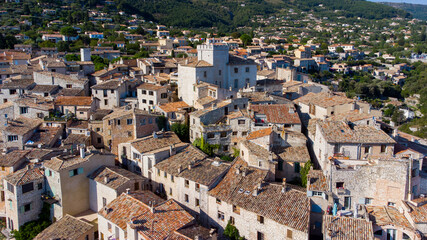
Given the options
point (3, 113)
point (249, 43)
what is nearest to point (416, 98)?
point (249, 43)

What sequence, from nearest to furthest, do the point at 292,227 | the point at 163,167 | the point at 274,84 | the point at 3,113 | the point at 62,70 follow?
1. the point at 292,227
2. the point at 163,167
3. the point at 3,113
4. the point at 274,84
5. the point at 62,70

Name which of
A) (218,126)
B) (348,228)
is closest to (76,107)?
(218,126)

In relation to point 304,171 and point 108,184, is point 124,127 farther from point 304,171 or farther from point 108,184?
point 304,171

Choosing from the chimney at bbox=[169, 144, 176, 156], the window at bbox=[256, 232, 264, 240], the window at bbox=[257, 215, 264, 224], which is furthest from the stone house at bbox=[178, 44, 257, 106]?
the window at bbox=[256, 232, 264, 240]

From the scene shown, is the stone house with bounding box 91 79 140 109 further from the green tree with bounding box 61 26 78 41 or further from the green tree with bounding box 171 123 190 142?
the green tree with bounding box 61 26 78 41

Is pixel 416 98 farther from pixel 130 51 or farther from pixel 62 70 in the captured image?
pixel 62 70

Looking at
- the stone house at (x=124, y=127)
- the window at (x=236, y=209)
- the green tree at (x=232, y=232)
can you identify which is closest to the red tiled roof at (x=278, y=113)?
the stone house at (x=124, y=127)
